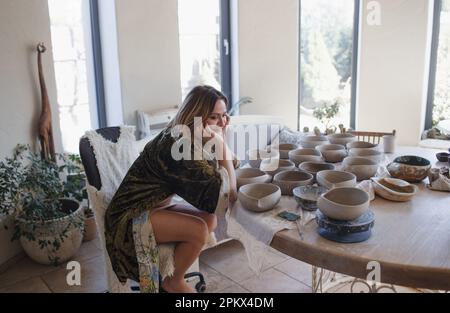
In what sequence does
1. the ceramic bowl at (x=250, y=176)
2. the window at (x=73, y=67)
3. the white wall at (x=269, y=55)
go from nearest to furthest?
the ceramic bowl at (x=250, y=176)
the window at (x=73, y=67)
the white wall at (x=269, y=55)

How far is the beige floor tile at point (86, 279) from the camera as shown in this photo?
247cm

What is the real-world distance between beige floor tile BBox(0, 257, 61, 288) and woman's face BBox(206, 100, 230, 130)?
159cm

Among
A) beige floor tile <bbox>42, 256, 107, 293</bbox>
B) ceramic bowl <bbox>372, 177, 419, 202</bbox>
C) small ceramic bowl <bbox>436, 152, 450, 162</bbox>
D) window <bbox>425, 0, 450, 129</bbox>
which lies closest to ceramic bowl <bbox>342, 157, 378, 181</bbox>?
ceramic bowl <bbox>372, 177, 419, 202</bbox>

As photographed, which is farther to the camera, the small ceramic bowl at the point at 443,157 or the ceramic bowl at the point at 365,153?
the small ceramic bowl at the point at 443,157

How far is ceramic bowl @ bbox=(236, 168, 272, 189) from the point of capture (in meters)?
1.68

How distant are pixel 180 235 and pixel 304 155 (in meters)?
0.67

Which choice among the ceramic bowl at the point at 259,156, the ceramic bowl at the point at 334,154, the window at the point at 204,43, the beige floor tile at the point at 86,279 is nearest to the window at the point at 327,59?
the window at the point at 204,43

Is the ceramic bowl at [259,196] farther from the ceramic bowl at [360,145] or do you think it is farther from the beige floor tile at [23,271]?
the beige floor tile at [23,271]

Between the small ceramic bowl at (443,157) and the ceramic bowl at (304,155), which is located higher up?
the ceramic bowl at (304,155)

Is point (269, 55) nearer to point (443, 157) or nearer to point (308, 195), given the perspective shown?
point (443, 157)

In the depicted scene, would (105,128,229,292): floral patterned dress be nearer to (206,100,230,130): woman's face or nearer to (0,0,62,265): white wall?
(206,100,230,130): woman's face

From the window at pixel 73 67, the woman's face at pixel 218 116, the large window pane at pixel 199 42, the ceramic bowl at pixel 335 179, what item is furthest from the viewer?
the large window pane at pixel 199 42

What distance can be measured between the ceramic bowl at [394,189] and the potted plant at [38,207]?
1855 mm

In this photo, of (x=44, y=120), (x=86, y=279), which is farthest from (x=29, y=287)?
(x=44, y=120)
